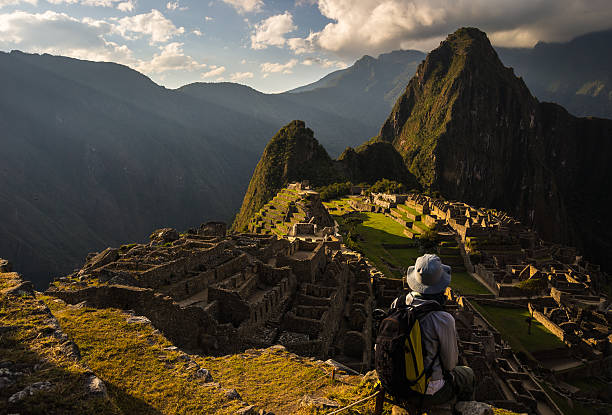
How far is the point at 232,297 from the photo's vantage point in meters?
14.5

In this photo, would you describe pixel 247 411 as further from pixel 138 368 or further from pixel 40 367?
pixel 40 367

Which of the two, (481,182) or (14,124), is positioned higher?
(14,124)

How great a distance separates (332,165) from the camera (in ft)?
447

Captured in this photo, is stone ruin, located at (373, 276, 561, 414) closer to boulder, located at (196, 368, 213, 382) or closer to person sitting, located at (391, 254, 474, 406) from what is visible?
boulder, located at (196, 368, 213, 382)

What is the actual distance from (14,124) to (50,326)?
19741cm

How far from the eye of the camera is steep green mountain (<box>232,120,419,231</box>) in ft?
389

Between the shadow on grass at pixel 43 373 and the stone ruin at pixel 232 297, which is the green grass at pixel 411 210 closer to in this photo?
the stone ruin at pixel 232 297

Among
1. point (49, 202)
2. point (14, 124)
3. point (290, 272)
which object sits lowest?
point (49, 202)

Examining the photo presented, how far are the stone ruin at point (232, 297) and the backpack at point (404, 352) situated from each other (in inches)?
342

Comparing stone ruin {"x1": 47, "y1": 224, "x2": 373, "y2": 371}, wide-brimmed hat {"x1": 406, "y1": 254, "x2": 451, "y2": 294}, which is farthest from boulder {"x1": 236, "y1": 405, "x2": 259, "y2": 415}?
stone ruin {"x1": 47, "y1": 224, "x2": 373, "y2": 371}

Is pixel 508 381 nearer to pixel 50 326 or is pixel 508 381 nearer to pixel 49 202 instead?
pixel 50 326

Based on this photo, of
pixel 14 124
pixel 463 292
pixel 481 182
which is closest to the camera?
pixel 463 292

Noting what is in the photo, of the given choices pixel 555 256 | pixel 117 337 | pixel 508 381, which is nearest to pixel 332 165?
pixel 555 256

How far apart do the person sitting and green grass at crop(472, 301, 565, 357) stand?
32.0m
